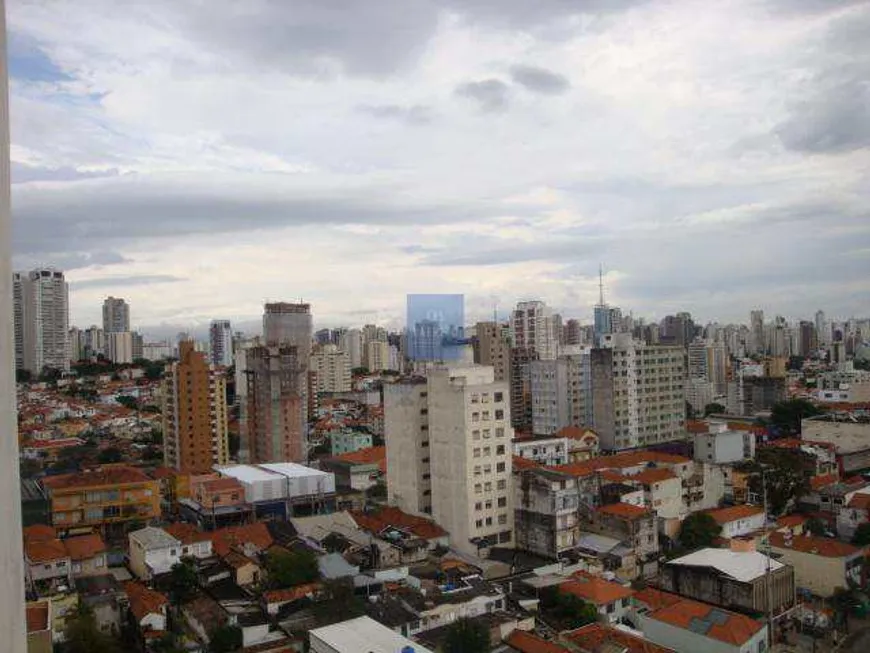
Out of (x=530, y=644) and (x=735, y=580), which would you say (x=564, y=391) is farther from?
(x=530, y=644)

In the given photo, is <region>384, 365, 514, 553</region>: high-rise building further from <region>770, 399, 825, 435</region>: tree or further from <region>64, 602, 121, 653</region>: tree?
<region>770, 399, 825, 435</region>: tree

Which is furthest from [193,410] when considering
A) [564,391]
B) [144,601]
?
[144,601]

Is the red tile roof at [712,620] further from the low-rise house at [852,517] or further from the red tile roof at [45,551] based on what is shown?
the red tile roof at [45,551]

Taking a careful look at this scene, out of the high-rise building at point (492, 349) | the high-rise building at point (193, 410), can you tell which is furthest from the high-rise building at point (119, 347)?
the high-rise building at point (193, 410)

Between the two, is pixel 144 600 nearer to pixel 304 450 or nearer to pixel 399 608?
pixel 399 608

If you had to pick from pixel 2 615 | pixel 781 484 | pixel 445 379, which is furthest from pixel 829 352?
pixel 2 615

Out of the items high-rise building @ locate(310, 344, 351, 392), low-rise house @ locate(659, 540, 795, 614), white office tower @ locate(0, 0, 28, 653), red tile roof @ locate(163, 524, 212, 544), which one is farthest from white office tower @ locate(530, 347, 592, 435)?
white office tower @ locate(0, 0, 28, 653)
